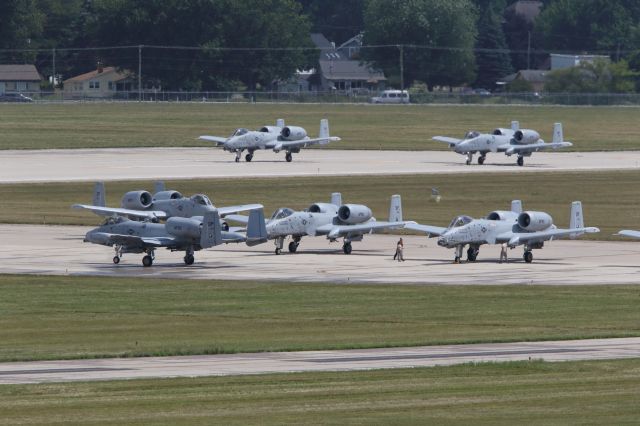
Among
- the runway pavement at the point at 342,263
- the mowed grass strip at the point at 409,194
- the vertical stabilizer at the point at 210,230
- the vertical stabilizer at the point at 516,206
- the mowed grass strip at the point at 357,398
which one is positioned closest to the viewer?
the mowed grass strip at the point at 357,398

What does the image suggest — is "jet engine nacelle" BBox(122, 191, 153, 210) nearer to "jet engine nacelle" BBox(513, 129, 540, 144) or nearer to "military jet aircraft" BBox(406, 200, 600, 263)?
"military jet aircraft" BBox(406, 200, 600, 263)

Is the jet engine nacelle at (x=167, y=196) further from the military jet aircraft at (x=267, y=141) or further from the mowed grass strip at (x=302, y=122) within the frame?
the mowed grass strip at (x=302, y=122)

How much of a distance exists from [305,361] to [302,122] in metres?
125

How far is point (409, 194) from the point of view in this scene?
86.6 meters

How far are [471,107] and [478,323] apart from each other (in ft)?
505

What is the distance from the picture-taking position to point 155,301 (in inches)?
1809

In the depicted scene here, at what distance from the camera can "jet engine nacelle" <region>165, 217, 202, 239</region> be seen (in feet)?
181

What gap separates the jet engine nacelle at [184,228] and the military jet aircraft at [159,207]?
638 centimetres

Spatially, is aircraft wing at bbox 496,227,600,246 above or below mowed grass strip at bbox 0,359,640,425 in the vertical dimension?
above

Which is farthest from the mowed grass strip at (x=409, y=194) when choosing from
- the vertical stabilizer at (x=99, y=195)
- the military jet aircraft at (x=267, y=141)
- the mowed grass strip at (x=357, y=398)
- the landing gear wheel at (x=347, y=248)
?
the mowed grass strip at (x=357, y=398)

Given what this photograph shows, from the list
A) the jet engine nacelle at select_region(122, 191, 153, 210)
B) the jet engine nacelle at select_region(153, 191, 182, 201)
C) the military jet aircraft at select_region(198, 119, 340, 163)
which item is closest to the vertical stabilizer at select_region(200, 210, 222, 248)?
the jet engine nacelle at select_region(122, 191, 153, 210)

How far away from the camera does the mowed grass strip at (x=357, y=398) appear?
2642 centimetres

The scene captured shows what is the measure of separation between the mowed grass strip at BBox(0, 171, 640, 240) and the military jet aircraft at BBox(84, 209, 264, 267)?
15585 mm

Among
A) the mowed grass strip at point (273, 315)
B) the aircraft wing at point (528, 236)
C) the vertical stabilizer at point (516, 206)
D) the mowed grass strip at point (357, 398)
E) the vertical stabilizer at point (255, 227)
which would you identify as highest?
the vertical stabilizer at point (516, 206)
